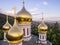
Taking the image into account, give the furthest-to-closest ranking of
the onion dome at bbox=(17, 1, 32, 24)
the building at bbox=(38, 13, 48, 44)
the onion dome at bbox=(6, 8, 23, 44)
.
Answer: the building at bbox=(38, 13, 48, 44) < the onion dome at bbox=(17, 1, 32, 24) < the onion dome at bbox=(6, 8, 23, 44)

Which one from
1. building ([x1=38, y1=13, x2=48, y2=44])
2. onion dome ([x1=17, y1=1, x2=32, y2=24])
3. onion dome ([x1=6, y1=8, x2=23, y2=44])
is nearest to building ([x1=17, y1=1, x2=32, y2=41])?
onion dome ([x1=17, y1=1, x2=32, y2=24])

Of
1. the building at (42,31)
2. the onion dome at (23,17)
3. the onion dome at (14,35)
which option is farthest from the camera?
the building at (42,31)

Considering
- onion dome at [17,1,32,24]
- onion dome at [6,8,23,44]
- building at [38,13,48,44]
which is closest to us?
onion dome at [6,8,23,44]

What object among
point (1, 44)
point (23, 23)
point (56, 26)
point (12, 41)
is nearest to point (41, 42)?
point (23, 23)

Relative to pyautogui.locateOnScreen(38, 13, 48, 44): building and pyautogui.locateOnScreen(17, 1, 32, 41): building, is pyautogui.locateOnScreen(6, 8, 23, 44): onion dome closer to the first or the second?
pyautogui.locateOnScreen(17, 1, 32, 41): building

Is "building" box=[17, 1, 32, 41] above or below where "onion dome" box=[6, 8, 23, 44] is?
above

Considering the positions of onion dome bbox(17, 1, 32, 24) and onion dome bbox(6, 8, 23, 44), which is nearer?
onion dome bbox(6, 8, 23, 44)

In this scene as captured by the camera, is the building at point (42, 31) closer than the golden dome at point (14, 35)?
No

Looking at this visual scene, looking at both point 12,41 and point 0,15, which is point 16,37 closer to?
point 12,41

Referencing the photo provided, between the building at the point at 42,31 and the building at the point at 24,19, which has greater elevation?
the building at the point at 24,19

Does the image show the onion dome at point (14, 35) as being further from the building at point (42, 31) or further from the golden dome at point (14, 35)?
the building at point (42, 31)

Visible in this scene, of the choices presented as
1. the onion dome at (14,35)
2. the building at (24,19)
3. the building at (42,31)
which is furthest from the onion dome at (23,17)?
the onion dome at (14,35)

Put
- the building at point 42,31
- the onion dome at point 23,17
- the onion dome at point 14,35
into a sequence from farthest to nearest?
the building at point 42,31, the onion dome at point 23,17, the onion dome at point 14,35

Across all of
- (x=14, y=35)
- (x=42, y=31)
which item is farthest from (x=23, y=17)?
(x=14, y=35)
